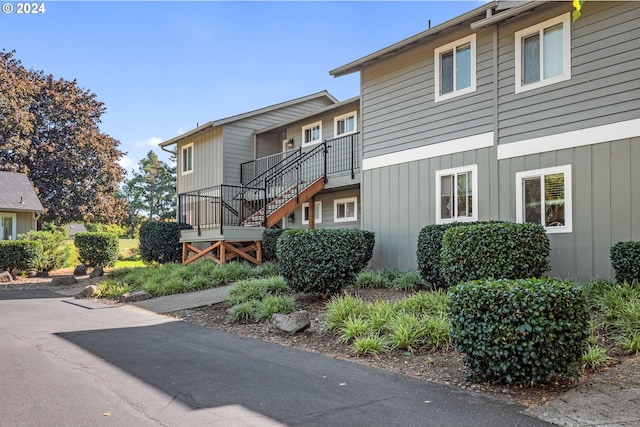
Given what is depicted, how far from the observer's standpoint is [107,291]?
41.1 feet

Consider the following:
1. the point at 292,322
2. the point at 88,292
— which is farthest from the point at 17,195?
the point at 292,322

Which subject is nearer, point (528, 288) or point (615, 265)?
point (528, 288)

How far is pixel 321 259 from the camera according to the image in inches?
342

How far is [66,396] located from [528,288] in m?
4.63

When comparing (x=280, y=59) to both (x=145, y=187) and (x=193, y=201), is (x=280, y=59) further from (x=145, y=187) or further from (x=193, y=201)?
(x=145, y=187)

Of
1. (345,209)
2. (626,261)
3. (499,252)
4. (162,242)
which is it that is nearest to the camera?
(626,261)

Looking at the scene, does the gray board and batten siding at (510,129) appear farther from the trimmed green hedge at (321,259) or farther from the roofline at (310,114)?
the trimmed green hedge at (321,259)

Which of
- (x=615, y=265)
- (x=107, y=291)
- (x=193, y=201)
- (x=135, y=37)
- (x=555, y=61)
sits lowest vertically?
(x=107, y=291)

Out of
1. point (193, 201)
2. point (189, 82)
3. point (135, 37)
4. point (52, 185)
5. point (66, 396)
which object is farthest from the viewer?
point (52, 185)

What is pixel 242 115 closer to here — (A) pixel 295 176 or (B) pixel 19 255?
(A) pixel 295 176

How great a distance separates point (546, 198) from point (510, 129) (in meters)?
1.66

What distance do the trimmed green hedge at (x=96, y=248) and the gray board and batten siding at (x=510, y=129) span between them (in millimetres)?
11420

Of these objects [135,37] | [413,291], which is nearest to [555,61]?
[413,291]

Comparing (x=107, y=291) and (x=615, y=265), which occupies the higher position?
(x=615, y=265)
